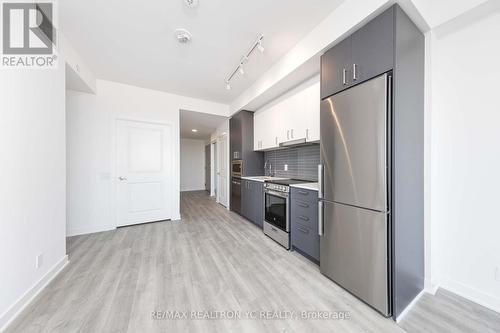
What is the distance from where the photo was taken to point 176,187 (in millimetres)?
3891

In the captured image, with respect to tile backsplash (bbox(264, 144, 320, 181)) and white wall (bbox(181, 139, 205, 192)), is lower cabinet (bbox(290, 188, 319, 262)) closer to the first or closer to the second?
tile backsplash (bbox(264, 144, 320, 181))

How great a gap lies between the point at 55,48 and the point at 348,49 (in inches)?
121

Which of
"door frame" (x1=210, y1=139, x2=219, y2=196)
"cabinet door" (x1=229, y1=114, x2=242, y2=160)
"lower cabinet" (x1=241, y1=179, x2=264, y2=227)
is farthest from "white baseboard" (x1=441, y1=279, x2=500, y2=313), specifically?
"door frame" (x1=210, y1=139, x2=219, y2=196)

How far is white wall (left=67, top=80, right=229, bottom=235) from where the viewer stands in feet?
9.93

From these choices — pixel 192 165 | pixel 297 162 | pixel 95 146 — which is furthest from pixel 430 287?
pixel 192 165

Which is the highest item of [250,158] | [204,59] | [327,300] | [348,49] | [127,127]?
[204,59]

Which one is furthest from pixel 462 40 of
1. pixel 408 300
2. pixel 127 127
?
pixel 127 127

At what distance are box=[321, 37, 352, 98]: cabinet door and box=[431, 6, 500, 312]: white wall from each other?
82cm

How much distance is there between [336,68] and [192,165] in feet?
25.2

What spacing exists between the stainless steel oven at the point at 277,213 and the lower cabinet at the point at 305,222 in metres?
0.09

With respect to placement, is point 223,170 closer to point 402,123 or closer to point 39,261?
point 39,261

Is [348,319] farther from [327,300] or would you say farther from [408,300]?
[408,300]

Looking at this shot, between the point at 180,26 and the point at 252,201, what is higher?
the point at 180,26

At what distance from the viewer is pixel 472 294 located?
1.55 metres
